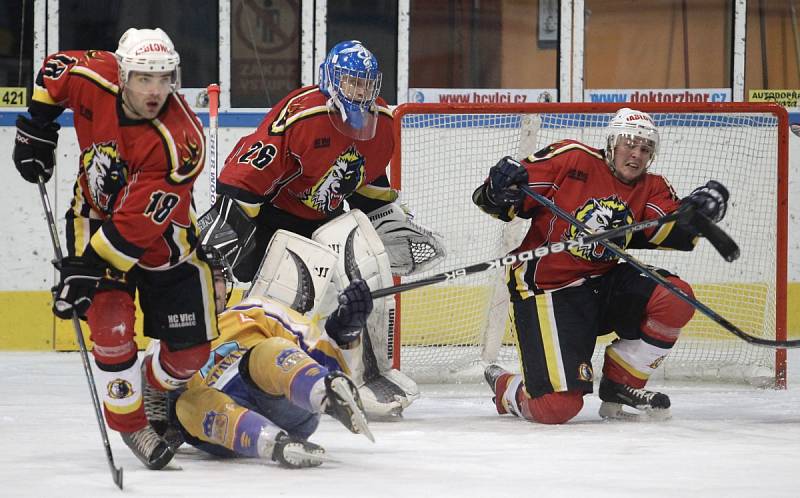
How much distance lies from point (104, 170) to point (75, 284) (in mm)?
297

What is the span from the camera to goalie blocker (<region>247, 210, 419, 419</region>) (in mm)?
3812

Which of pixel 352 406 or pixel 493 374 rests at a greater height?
pixel 352 406

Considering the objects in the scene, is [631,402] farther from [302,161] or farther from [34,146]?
[34,146]

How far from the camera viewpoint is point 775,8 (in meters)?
5.93

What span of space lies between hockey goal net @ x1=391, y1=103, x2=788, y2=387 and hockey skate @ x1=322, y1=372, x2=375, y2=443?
1923 millimetres

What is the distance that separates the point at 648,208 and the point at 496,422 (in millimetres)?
828

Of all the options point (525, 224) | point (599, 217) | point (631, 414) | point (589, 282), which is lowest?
point (631, 414)

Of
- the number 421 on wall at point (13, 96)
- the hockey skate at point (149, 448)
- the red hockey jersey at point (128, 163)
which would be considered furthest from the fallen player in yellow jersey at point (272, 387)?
the number 421 on wall at point (13, 96)

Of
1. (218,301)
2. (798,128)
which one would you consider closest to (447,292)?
(798,128)

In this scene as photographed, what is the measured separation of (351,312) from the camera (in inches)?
129

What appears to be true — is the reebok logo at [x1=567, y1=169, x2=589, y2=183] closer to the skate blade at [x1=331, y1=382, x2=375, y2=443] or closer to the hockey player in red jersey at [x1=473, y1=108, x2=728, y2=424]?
the hockey player in red jersey at [x1=473, y1=108, x2=728, y2=424]

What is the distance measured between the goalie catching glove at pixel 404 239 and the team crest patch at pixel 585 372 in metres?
0.65

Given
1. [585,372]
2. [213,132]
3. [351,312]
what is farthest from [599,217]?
[213,132]

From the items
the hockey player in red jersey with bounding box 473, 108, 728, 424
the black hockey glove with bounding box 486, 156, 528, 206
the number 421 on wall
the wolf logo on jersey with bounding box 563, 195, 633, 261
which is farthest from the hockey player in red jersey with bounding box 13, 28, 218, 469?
the number 421 on wall
